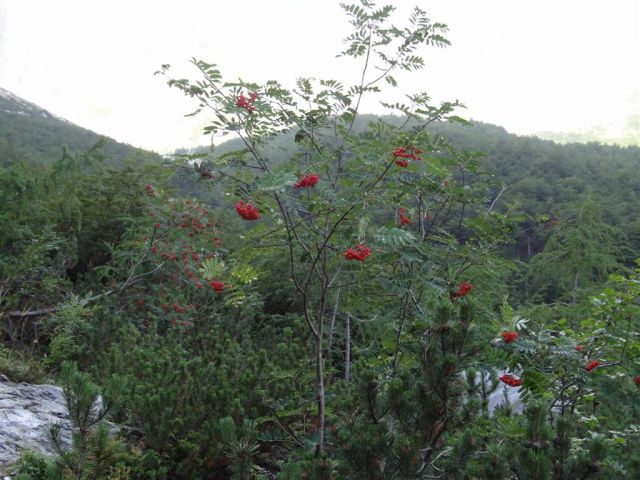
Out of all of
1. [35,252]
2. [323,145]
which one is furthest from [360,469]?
[35,252]

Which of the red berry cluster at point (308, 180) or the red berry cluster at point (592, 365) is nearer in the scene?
the red berry cluster at point (308, 180)

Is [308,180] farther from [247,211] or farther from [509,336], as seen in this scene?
[509,336]

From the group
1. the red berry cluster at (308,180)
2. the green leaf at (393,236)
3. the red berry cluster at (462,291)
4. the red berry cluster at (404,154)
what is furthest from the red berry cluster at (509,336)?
the red berry cluster at (308,180)

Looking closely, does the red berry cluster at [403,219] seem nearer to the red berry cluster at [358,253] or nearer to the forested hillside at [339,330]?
the forested hillside at [339,330]

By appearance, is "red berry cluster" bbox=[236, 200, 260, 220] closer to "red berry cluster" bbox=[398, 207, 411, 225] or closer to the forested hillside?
the forested hillside

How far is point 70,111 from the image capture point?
630 ft

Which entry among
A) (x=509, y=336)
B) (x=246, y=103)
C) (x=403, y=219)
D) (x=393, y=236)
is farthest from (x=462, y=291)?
(x=246, y=103)

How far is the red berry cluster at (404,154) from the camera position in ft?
9.71

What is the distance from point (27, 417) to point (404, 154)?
3613 mm

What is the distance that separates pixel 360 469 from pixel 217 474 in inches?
81.1

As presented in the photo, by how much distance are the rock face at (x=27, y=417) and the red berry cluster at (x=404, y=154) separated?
9.29 ft

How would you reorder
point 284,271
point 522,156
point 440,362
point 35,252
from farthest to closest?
point 522,156, point 284,271, point 35,252, point 440,362

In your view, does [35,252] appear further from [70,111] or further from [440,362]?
[70,111]

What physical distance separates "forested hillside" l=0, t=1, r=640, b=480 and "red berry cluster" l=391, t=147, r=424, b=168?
19 mm
